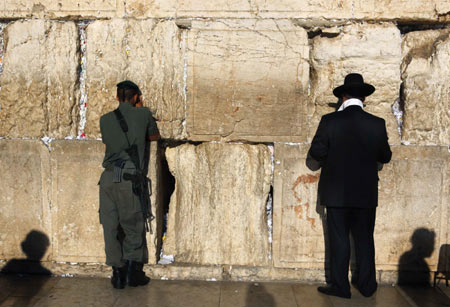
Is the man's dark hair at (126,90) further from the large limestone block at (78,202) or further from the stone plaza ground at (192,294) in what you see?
the stone plaza ground at (192,294)

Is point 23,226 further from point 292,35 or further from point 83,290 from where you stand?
point 292,35

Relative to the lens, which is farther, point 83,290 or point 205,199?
point 205,199

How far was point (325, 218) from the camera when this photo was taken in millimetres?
3896

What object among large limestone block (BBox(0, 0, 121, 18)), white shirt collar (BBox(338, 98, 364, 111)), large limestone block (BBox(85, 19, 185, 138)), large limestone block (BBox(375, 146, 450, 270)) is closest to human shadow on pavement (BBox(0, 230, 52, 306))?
large limestone block (BBox(85, 19, 185, 138))

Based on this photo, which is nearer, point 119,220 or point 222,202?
point 119,220

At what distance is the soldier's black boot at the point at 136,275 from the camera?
144 inches

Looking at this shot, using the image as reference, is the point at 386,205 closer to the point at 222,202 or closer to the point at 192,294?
the point at 222,202

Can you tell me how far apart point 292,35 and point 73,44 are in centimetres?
214

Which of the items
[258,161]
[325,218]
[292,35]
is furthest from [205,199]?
[292,35]

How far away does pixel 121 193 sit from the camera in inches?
140

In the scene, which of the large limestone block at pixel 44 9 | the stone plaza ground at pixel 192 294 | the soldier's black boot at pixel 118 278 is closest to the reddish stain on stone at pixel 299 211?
the stone plaza ground at pixel 192 294

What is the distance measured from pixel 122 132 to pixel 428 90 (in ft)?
9.45

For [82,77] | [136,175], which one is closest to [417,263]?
[136,175]

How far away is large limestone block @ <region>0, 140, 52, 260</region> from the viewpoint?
4.01 meters
